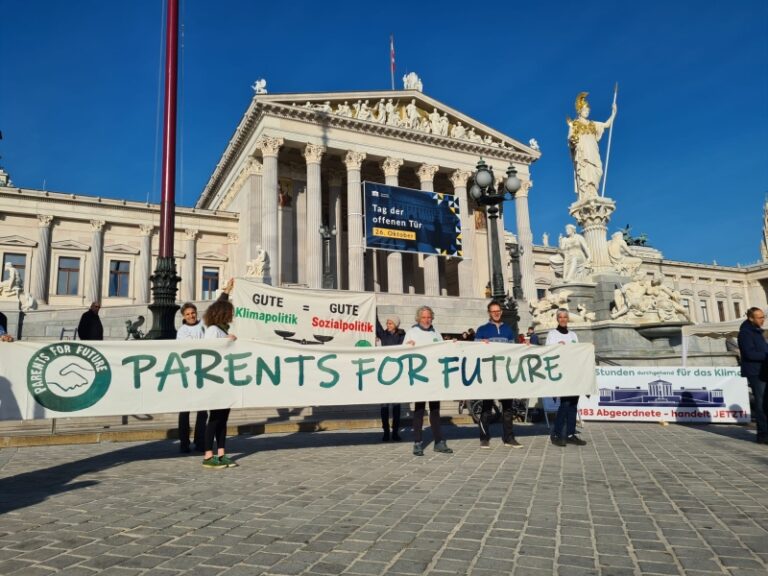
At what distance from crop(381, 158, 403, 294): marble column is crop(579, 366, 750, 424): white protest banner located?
23.6 meters

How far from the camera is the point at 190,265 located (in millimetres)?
40562

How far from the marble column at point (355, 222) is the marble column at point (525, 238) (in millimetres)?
12717

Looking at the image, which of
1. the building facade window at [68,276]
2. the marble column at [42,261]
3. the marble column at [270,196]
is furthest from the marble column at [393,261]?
the marble column at [42,261]

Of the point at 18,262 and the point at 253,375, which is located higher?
the point at 18,262

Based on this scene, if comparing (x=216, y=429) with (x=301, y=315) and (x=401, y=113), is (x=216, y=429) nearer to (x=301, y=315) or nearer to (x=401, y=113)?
(x=301, y=315)

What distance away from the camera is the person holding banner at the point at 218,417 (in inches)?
248

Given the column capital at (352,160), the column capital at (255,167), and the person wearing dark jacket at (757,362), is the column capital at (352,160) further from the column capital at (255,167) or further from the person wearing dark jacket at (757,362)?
the person wearing dark jacket at (757,362)

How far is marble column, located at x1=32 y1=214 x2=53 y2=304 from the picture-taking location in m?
35.8

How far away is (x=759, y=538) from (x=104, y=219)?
42318 mm

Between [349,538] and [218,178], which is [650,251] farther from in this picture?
[349,538]

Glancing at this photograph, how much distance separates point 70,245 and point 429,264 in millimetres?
25675

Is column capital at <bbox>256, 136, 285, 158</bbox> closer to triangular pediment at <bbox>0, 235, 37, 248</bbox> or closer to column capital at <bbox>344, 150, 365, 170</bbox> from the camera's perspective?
column capital at <bbox>344, 150, 365, 170</bbox>

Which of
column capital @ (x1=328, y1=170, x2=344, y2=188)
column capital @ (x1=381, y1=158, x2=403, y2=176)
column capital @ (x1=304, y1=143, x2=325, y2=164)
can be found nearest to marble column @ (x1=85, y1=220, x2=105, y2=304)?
column capital @ (x1=304, y1=143, x2=325, y2=164)

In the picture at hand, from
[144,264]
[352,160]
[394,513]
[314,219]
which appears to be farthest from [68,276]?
[394,513]
